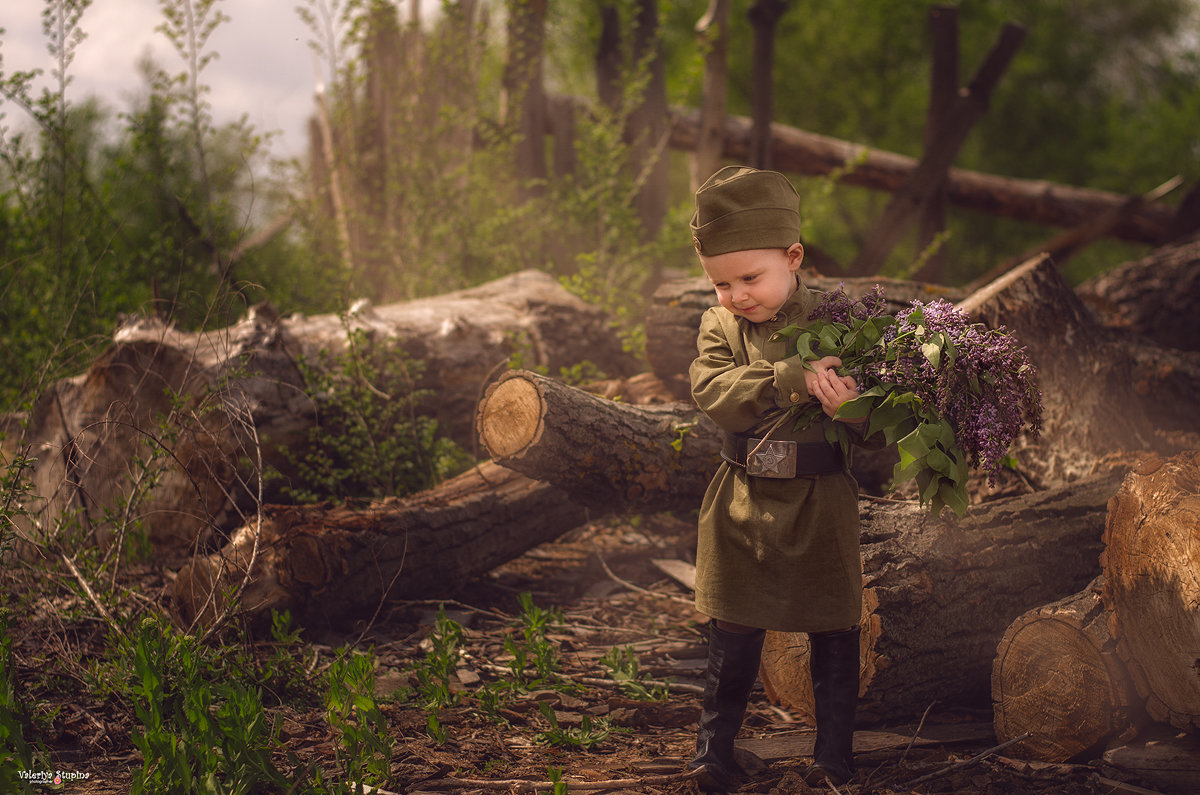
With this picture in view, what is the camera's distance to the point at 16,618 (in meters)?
3.92

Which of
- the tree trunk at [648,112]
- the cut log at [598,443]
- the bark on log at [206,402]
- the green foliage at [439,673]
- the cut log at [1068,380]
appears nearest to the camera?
the green foliage at [439,673]

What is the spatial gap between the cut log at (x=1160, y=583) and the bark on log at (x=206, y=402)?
3384 millimetres

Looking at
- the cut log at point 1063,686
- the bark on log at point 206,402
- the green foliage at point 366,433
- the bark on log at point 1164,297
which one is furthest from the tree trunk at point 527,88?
the cut log at point 1063,686

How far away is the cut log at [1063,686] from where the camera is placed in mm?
2814

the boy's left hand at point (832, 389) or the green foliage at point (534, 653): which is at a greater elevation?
the boy's left hand at point (832, 389)

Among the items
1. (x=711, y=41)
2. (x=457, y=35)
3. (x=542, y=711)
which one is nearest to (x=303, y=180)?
(x=457, y=35)

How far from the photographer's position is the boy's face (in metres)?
2.64

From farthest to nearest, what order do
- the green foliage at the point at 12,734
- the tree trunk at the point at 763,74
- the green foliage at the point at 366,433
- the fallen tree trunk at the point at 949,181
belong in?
the fallen tree trunk at the point at 949,181 → the tree trunk at the point at 763,74 → the green foliage at the point at 366,433 → the green foliage at the point at 12,734

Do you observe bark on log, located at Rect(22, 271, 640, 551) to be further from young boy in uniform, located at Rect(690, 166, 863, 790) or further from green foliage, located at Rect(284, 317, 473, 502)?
young boy in uniform, located at Rect(690, 166, 863, 790)

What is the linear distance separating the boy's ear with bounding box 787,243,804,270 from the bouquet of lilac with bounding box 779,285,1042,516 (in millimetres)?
217

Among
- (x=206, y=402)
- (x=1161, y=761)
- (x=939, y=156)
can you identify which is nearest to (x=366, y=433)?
(x=206, y=402)

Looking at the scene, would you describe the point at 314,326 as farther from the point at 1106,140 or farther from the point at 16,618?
the point at 1106,140

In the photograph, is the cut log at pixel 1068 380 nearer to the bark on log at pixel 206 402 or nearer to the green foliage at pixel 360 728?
the bark on log at pixel 206 402

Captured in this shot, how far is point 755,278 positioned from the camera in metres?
2.64
